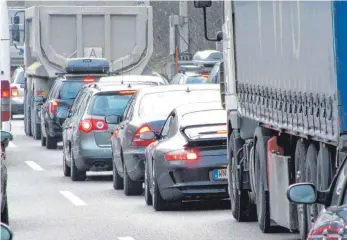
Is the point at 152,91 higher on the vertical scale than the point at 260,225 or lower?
higher

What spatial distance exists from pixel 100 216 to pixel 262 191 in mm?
3425

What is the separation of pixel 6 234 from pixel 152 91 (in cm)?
1470

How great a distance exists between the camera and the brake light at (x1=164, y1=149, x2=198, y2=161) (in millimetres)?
17750

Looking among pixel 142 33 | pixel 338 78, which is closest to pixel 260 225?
pixel 338 78

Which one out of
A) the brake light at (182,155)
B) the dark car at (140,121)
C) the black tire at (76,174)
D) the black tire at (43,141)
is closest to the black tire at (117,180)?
the dark car at (140,121)

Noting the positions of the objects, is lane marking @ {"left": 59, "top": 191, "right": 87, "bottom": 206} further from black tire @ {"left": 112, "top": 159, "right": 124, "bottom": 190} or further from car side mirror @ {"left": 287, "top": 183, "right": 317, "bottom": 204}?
car side mirror @ {"left": 287, "top": 183, "right": 317, "bottom": 204}

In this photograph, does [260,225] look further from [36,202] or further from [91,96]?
[91,96]

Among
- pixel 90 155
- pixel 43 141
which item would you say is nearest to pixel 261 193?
pixel 90 155

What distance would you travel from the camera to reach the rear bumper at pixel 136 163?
2062 cm

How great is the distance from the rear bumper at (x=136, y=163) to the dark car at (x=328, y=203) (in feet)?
37.0

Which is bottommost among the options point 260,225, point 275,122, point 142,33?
point 260,225

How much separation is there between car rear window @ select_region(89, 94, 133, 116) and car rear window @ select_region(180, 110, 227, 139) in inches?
223

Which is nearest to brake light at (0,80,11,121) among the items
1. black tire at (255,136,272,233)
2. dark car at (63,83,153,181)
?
dark car at (63,83,153,181)

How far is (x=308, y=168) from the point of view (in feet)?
43.7
